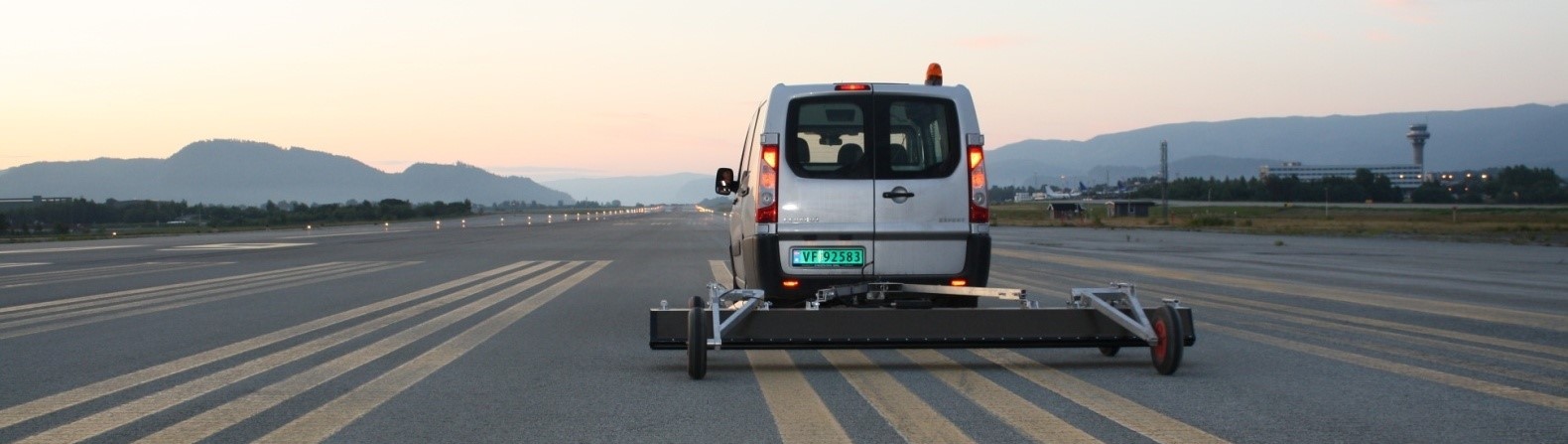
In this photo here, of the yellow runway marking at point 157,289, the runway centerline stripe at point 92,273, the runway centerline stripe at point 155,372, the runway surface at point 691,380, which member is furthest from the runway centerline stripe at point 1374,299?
the runway centerline stripe at point 92,273

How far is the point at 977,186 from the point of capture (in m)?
8.44

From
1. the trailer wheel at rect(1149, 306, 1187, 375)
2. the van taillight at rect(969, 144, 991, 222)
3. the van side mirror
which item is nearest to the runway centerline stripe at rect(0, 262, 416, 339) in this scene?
the van side mirror

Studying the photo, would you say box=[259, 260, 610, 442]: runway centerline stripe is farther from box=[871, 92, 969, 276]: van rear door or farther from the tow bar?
box=[871, 92, 969, 276]: van rear door

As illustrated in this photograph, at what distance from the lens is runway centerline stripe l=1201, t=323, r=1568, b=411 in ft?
22.2

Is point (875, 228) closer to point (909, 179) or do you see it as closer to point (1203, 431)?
point (909, 179)

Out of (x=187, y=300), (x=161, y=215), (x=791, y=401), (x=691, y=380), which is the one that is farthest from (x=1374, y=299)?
(x=161, y=215)

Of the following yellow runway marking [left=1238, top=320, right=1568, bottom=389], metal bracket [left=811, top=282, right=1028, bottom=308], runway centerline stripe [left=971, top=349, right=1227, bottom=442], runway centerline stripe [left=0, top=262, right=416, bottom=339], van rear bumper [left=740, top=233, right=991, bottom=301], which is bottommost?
yellow runway marking [left=1238, top=320, right=1568, bottom=389]

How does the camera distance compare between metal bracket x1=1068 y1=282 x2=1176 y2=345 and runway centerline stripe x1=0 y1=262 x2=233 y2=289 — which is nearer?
metal bracket x1=1068 y1=282 x2=1176 y2=345

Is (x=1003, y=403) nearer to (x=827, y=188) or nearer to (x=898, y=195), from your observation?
(x=898, y=195)

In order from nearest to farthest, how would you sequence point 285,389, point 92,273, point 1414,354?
point 285,389, point 1414,354, point 92,273

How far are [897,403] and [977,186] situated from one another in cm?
225

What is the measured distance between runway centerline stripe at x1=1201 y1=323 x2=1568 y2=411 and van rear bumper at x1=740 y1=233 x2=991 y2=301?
2696 millimetres

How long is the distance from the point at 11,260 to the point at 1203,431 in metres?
29.9

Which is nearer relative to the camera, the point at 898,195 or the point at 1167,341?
the point at 1167,341
